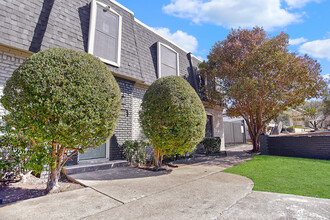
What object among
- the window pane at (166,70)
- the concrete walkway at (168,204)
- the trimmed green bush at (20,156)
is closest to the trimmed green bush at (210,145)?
the window pane at (166,70)

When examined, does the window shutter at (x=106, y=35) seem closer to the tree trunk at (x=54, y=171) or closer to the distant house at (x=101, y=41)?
the distant house at (x=101, y=41)

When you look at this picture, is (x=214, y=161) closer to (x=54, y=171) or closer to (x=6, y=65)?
(x=54, y=171)

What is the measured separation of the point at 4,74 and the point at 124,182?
476 centimetres

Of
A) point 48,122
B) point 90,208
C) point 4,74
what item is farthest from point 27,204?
point 4,74

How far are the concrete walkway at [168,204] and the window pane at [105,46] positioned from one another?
194 inches

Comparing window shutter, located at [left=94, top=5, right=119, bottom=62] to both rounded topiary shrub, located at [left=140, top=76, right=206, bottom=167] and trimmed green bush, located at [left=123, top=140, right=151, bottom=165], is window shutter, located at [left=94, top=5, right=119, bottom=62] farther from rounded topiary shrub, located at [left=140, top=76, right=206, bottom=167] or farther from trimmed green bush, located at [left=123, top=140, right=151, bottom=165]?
trimmed green bush, located at [left=123, top=140, right=151, bottom=165]

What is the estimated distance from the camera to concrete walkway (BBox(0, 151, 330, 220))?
2.71 metres

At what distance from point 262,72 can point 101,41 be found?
824cm

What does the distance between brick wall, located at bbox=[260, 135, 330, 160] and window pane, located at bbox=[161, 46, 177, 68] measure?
733 centimetres

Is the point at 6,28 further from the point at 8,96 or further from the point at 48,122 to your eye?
the point at 48,122

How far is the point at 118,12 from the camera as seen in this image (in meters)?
8.16

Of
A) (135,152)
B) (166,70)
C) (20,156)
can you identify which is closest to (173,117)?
(135,152)

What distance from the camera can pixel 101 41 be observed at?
23.4 feet

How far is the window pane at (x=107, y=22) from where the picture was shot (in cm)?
718
